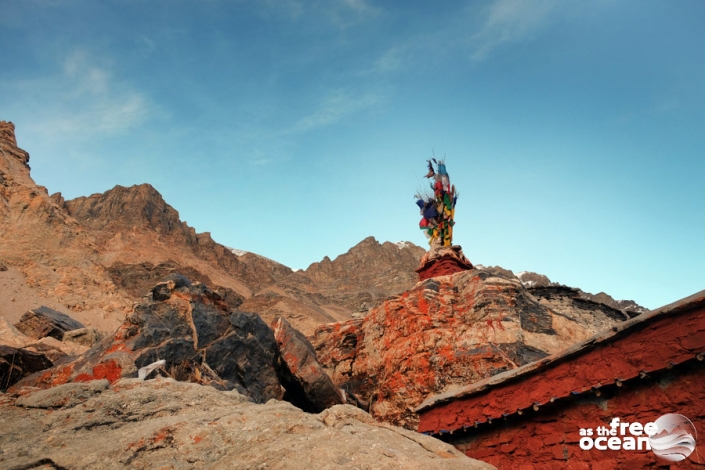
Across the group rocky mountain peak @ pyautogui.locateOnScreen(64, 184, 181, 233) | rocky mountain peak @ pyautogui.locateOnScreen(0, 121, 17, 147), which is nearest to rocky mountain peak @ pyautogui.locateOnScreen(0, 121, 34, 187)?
rocky mountain peak @ pyautogui.locateOnScreen(0, 121, 17, 147)

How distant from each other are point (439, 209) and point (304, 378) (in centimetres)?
1400

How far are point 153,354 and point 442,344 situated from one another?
719 centimetres

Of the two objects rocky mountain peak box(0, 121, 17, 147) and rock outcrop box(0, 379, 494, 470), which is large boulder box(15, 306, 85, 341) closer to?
rock outcrop box(0, 379, 494, 470)

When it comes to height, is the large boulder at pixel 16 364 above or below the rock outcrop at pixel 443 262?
below

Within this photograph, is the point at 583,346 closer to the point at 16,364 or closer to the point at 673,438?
the point at 673,438

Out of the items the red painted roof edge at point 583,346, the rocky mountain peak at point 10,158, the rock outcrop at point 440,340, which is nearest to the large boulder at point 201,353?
the rock outcrop at point 440,340

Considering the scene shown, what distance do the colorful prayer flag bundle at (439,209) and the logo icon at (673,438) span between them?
16599mm

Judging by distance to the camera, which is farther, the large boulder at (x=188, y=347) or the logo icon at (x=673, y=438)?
the large boulder at (x=188, y=347)

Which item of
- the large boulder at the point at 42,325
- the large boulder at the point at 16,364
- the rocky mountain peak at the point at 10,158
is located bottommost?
the large boulder at the point at 16,364

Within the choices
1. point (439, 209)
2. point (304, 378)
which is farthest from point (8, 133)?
point (304, 378)

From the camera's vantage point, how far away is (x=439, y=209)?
2314 centimetres

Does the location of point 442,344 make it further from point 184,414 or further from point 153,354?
point 184,414

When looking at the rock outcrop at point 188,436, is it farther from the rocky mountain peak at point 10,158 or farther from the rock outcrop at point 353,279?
the rock outcrop at point 353,279

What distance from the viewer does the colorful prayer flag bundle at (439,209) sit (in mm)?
22531
